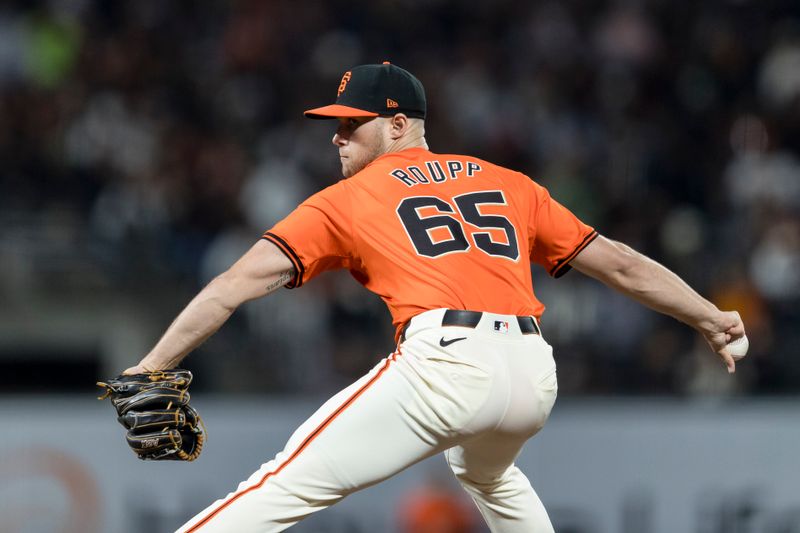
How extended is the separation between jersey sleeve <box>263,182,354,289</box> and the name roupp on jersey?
0.78 ft

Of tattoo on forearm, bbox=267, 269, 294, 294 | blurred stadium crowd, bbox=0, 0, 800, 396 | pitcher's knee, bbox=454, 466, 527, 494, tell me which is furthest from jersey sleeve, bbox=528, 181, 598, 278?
blurred stadium crowd, bbox=0, 0, 800, 396

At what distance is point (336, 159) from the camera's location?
454 inches

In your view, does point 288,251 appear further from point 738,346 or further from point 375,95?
point 738,346

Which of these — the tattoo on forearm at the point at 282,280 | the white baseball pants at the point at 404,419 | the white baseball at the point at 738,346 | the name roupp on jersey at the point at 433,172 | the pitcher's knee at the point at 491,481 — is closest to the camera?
the white baseball pants at the point at 404,419

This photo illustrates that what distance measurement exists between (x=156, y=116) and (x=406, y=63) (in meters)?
2.57

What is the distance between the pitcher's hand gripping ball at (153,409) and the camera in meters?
4.33

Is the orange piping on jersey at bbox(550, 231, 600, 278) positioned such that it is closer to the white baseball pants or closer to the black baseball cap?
the white baseball pants

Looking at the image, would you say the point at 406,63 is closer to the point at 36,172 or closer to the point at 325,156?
the point at 325,156

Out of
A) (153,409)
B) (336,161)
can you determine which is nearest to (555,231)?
(153,409)

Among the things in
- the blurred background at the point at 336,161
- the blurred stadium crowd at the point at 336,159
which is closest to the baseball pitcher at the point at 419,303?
the blurred background at the point at 336,161

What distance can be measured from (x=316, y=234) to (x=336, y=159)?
705 centimetres

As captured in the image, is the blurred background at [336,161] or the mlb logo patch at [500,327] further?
the blurred background at [336,161]

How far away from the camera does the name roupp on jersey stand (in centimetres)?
470

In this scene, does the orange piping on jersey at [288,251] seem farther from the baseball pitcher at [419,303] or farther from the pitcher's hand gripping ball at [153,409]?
the pitcher's hand gripping ball at [153,409]
